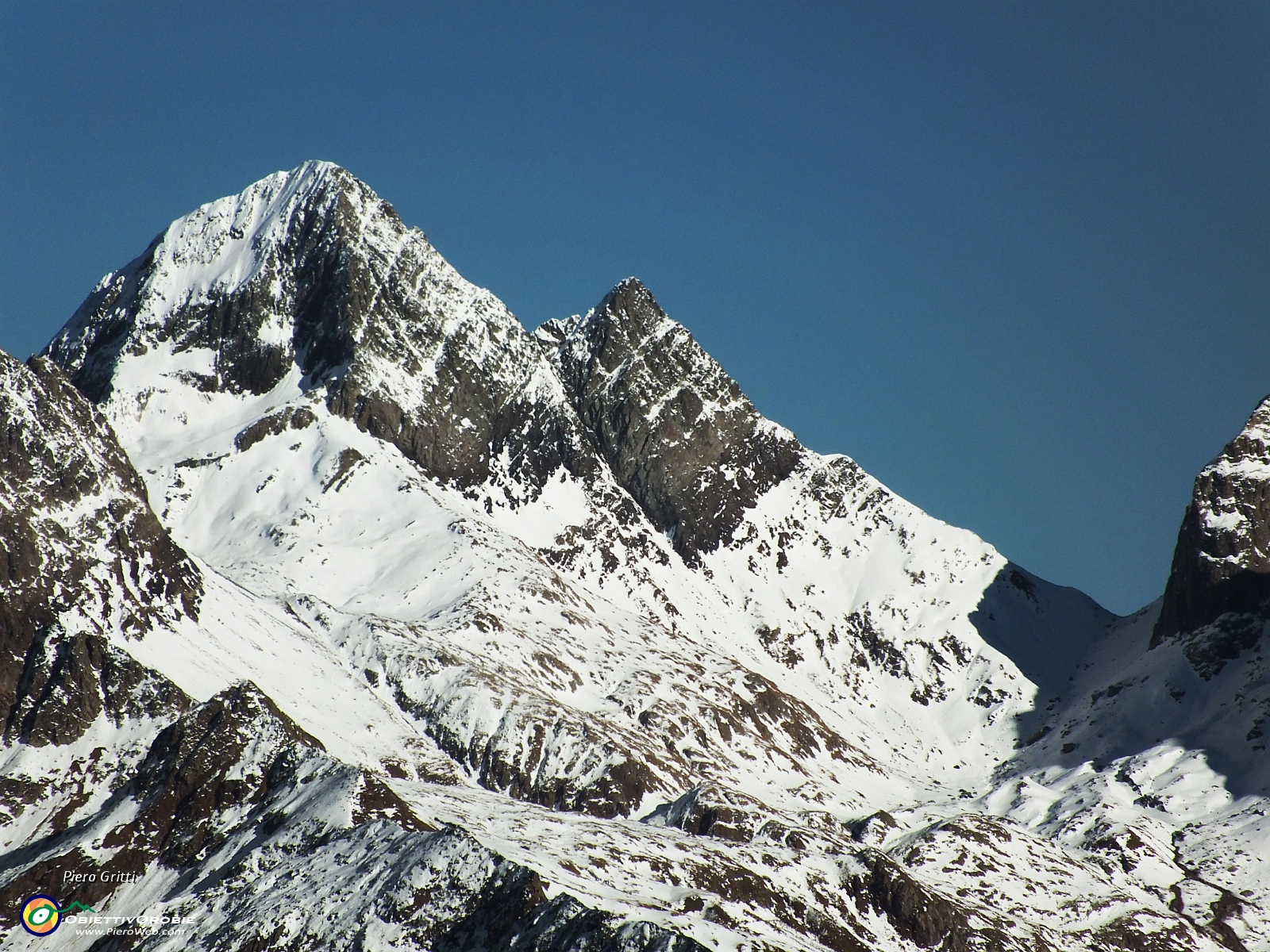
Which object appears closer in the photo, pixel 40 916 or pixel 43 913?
pixel 40 916

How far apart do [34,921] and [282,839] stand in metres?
20.3

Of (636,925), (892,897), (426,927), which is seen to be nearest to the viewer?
(636,925)

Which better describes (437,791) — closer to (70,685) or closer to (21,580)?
(70,685)

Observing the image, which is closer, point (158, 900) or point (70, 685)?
point (158, 900)

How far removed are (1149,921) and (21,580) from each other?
136976 mm

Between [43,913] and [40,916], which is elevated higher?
[43,913]

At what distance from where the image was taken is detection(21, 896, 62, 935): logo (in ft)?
419

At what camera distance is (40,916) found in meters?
129

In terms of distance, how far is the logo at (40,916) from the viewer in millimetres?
127625

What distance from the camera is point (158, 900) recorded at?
126000 mm

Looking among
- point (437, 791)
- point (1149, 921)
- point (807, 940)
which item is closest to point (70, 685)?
point (437, 791)

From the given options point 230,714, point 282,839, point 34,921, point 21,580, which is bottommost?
point 34,921

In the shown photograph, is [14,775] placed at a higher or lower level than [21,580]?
lower

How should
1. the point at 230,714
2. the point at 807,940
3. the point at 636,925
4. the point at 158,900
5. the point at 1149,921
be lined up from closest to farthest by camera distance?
the point at 636,925 → the point at 158,900 → the point at 807,940 → the point at 230,714 → the point at 1149,921
